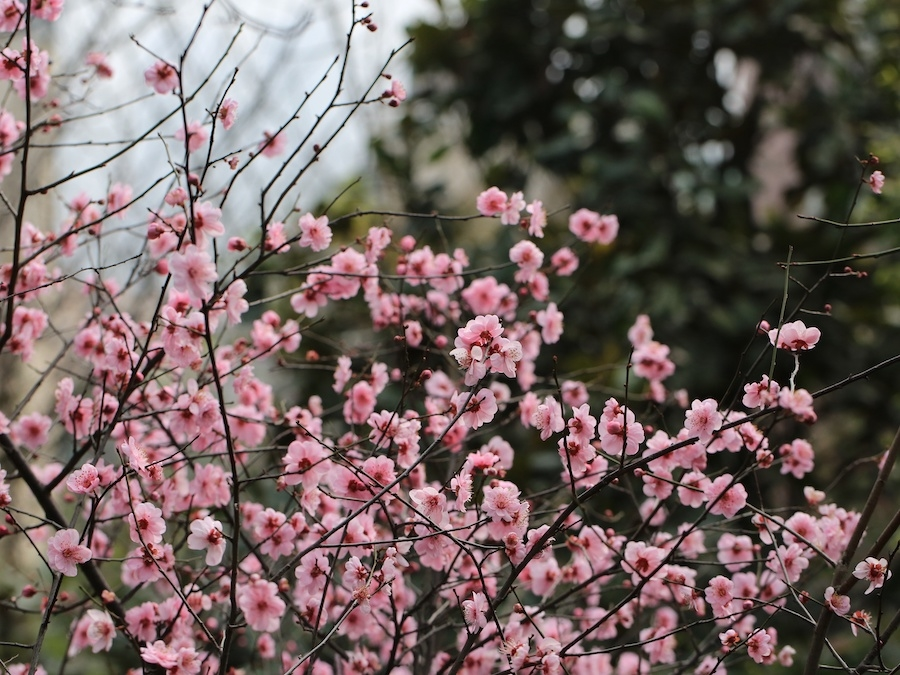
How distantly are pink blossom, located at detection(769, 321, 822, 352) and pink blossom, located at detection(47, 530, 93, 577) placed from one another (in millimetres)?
1159

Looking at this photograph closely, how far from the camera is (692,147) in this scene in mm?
4707

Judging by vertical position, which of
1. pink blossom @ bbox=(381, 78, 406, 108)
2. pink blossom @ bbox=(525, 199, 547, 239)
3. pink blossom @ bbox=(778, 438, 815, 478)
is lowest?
A: pink blossom @ bbox=(778, 438, 815, 478)

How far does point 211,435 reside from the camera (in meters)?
1.92

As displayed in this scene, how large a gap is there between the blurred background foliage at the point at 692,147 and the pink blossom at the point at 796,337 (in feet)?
8.11

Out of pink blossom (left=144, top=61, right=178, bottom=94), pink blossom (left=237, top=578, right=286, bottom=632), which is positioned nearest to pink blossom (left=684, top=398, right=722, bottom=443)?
pink blossom (left=237, top=578, right=286, bottom=632)

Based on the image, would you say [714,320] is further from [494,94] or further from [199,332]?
[199,332]

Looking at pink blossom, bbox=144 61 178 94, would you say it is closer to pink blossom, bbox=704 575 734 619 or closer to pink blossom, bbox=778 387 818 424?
pink blossom, bbox=778 387 818 424

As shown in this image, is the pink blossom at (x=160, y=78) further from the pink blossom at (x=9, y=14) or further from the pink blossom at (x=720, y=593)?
the pink blossom at (x=720, y=593)

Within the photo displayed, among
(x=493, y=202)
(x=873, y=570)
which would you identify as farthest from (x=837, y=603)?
(x=493, y=202)

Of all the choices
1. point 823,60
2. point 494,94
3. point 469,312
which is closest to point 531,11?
point 494,94

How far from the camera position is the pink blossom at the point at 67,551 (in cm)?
149

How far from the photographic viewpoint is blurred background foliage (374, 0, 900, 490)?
4.22 meters

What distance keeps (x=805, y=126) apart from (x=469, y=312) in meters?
2.99

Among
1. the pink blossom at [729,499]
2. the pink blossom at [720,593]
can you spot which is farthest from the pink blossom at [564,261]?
the pink blossom at [720,593]
